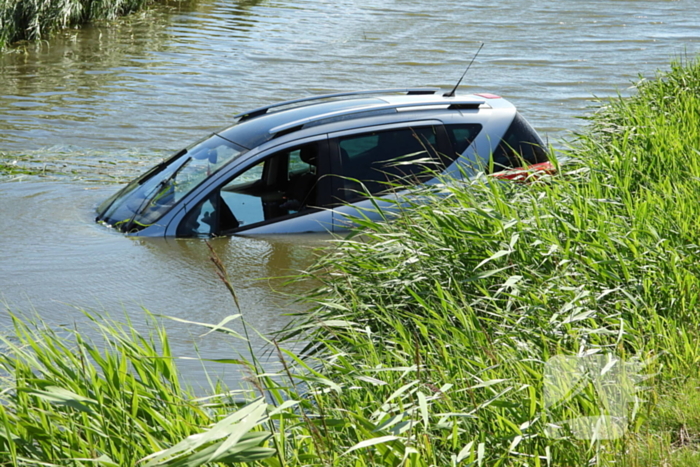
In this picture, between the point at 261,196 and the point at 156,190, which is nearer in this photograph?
the point at 261,196

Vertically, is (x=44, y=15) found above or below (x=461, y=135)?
below

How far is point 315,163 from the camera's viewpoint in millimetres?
6961

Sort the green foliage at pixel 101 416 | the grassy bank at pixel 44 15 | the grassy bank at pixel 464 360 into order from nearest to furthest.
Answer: the green foliage at pixel 101 416 → the grassy bank at pixel 464 360 → the grassy bank at pixel 44 15

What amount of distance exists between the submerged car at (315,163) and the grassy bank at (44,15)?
13.7m

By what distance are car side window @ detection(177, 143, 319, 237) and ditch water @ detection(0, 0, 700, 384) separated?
20 cm

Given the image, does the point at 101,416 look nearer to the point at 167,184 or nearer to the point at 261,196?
the point at 261,196

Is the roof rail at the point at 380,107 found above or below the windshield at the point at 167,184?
above

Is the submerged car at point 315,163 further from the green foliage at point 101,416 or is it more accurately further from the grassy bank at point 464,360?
the green foliage at point 101,416

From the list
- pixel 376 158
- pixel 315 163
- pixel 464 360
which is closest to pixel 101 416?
pixel 464 360

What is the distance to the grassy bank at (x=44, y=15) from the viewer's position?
1909 cm

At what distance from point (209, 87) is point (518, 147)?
10440 mm

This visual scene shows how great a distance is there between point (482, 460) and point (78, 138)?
11296mm

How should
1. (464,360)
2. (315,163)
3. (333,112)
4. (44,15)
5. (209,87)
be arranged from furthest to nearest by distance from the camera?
(44,15) < (209,87) < (333,112) < (315,163) < (464,360)

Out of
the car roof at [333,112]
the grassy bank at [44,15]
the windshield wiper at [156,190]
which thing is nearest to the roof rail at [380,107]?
the car roof at [333,112]
